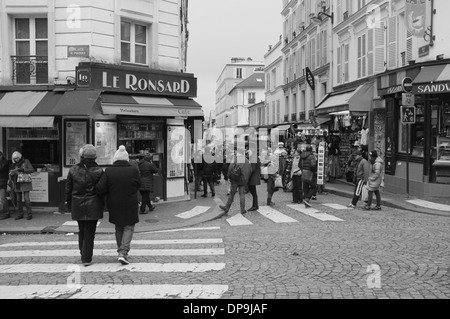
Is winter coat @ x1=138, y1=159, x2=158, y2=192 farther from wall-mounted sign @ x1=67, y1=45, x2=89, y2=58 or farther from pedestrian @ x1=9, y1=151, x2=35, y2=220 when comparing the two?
wall-mounted sign @ x1=67, y1=45, x2=89, y2=58

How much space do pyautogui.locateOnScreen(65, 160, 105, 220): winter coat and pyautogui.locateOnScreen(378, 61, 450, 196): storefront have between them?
1061 centimetres

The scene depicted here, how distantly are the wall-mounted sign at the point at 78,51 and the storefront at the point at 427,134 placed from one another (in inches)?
382

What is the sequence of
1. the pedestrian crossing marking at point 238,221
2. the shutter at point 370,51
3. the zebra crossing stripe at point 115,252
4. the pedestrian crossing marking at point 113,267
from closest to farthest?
the pedestrian crossing marking at point 113,267
the zebra crossing stripe at point 115,252
the pedestrian crossing marking at point 238,221
the shutter at point 370,51

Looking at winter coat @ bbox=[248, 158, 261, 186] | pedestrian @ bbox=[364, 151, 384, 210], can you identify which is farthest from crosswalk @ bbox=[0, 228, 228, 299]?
pedestrian @ bbox=[364, 151, 384, 210]

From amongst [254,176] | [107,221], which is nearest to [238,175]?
[254,176]

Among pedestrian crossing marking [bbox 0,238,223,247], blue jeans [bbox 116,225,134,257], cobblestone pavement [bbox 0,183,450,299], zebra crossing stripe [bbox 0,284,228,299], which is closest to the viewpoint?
zebra crossing stripe [bbox 0,284,228,299]

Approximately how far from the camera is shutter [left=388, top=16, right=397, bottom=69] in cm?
1775

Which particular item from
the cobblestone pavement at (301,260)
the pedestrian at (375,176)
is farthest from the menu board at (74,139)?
the pedestrian at (375,176)

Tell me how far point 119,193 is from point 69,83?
7172 millimetres

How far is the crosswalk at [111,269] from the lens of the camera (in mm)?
5941

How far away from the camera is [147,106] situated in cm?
1373

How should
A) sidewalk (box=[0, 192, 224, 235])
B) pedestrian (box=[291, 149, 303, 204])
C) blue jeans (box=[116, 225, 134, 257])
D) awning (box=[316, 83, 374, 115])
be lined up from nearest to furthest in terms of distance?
blue jeans (box=[116, 225, 134, 257]), sidewalk (box=[0, 192, 224, 235]), pedestrian (box=[291, 149, 303, 204]), awning (box=[316, 83, 374, 115])

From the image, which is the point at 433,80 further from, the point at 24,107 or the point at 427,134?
the point at 24,107

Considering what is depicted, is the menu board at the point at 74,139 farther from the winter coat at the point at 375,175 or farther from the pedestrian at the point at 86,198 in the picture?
the winter coat at the point at 375,175
